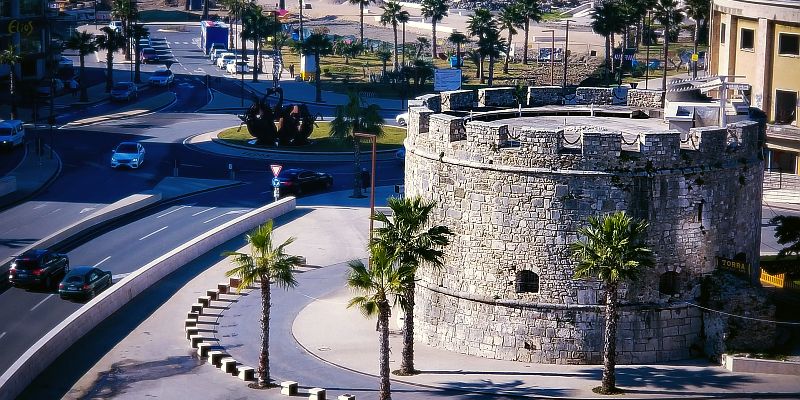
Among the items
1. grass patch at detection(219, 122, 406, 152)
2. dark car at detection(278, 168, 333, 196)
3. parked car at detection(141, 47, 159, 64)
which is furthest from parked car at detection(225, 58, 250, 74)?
dark car at detection(278, 168, 333, 196)

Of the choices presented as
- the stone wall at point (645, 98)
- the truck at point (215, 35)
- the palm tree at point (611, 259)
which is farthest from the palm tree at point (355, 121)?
the truck at point (215, 35)

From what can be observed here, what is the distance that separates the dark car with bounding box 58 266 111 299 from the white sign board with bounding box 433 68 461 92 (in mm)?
67784

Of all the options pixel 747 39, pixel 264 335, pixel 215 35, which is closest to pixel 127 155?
pixel 747 39

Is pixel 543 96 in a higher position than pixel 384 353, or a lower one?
higher

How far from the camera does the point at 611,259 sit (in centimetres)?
5041

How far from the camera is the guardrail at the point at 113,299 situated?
52594 millimetres

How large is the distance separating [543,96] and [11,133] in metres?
52.6

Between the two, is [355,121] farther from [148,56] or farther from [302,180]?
[148,56]

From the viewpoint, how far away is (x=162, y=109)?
129 meters

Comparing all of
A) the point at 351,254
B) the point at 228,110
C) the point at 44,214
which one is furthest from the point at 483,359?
the point at 228,110

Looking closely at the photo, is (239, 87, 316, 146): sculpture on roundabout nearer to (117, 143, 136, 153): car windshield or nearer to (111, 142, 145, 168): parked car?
(111, 142, 145, 168): parked car

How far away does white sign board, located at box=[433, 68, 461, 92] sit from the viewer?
131 metres

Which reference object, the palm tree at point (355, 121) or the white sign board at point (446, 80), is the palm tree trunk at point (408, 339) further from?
the white sign board at point (446, 80)

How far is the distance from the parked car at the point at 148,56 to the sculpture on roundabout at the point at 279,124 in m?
57.4
